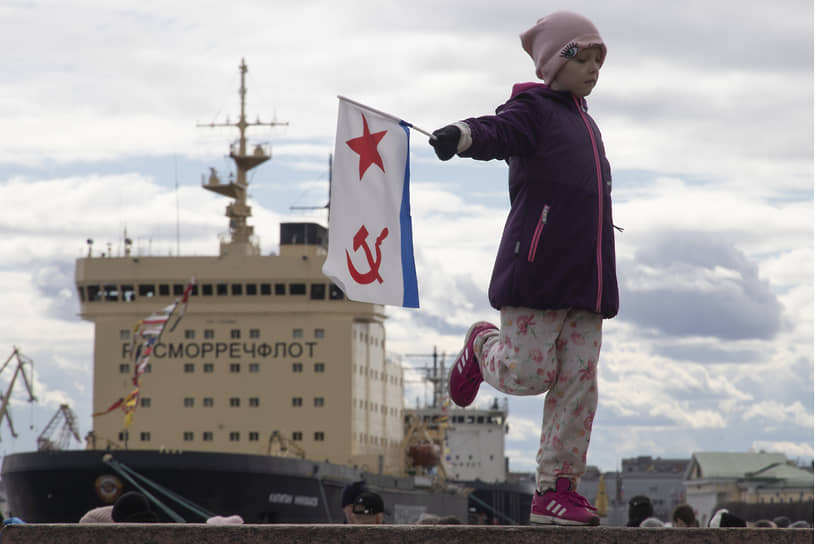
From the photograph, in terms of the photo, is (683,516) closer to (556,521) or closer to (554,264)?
(556,521)

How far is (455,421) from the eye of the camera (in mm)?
55125

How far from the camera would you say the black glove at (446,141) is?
4316mm

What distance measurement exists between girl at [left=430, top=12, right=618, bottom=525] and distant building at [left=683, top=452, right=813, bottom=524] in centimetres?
9580

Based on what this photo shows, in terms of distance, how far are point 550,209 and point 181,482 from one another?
21.7m

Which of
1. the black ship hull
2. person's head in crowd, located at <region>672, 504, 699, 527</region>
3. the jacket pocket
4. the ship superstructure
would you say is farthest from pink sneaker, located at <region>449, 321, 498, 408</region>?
the ship superstructure

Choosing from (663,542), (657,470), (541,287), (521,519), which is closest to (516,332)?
(541,287)

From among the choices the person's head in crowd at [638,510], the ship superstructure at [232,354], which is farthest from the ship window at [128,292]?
the person's head in crowd at [638,510]

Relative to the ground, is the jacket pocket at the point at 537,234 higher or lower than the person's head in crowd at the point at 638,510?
higher

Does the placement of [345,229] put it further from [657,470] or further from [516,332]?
[657,470]

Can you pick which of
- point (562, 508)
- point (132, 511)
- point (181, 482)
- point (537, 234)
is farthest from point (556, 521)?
point (181, 482)

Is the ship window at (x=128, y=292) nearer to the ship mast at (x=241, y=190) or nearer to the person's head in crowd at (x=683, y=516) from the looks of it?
the ship mast at (x=241, y=190)

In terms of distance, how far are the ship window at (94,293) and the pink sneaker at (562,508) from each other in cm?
2661

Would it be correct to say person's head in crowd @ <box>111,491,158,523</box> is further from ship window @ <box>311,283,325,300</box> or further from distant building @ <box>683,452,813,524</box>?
distant building @ <box>683,452,813,524</box>

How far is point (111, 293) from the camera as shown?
30.0m
